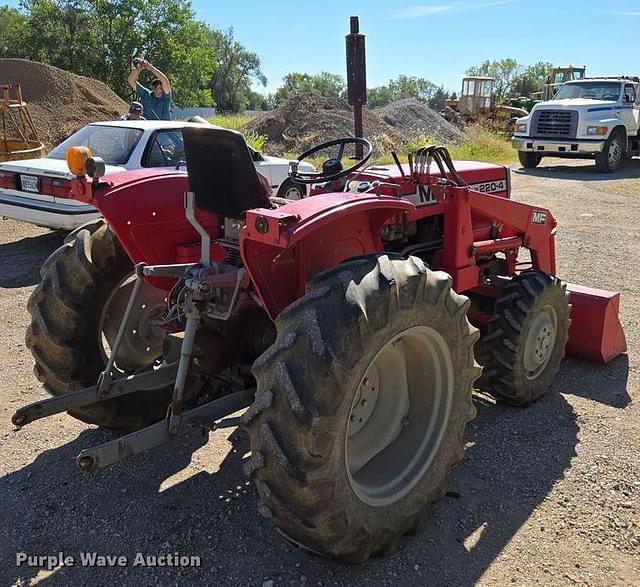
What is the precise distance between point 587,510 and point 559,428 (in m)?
0.83

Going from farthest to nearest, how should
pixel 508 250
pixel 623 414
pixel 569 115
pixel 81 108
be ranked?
pixel 81 108 < pixel 569 115 < pixel 508 250 < pixel 623 414

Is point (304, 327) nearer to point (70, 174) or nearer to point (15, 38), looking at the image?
point (70, 174)

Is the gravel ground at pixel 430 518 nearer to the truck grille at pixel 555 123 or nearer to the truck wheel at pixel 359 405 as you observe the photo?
the truck wheel at pixel 359 405

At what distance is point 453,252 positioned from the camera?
387 centimetres

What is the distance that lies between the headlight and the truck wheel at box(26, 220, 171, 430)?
15.2m

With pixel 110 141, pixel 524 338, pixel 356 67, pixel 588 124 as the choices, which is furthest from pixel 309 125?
pixel 524 338

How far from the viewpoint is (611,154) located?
16.5m

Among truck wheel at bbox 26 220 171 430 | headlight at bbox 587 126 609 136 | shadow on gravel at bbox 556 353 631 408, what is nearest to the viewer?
truck wheel at bbox 26 220 171 430

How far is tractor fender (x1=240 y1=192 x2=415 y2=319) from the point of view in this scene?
2438mm

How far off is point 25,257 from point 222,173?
21.6ft

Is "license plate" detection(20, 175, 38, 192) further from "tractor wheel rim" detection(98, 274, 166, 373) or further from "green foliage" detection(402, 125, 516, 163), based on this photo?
"green foliage" detection(402, 125, 516, 163)

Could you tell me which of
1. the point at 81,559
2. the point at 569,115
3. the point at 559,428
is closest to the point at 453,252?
the point at 559,428

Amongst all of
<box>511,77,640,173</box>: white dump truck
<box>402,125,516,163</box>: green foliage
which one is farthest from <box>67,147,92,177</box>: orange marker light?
<box>402,125,516,163</box>: green foliage

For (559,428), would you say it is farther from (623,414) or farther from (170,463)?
(170,463)
